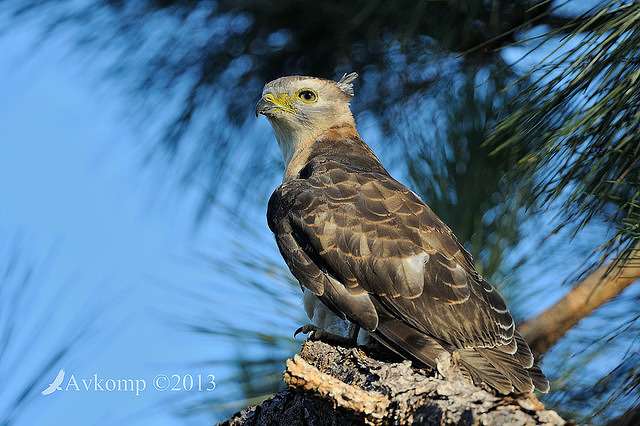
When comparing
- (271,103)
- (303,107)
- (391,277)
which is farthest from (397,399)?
(303,107)

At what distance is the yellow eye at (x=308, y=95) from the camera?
412cm

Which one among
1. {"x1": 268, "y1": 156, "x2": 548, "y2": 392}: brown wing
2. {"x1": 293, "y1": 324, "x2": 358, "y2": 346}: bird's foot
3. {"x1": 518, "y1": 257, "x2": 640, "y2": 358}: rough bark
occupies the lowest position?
{"x1": 518, "y1": 257, "x2": 640, "y2": 358}: rough bark

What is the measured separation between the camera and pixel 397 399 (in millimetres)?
1867

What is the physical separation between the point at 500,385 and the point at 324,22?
2198 mm

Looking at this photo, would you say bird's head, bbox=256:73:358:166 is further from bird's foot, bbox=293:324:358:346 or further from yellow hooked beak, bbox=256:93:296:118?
bird's foot, bbox=293:324:358:346

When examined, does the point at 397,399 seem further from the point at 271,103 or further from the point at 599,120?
the point at 271,103

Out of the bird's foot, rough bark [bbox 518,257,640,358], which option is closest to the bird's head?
the bird's foot

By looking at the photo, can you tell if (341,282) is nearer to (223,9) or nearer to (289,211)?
(289,211)

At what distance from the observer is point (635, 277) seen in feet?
9.88

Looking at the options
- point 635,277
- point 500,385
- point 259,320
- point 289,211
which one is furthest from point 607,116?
point 259,320

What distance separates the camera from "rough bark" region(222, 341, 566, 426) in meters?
1.58

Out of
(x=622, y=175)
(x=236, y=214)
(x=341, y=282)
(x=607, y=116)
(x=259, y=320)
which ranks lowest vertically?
(x=259, y=320)

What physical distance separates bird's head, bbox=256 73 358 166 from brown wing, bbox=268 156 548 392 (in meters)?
0.96

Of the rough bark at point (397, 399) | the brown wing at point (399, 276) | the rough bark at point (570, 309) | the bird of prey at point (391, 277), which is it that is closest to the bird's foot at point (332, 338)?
the bird of prey at point (391, 277)
